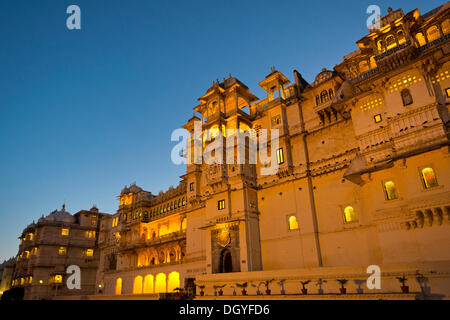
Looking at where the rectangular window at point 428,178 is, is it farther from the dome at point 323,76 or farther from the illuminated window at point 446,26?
the dome at point 323,76

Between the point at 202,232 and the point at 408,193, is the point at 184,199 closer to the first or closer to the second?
the point at 202,232

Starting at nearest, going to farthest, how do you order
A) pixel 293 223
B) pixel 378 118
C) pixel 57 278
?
pixel 378 118 → pixel 293 223 → pixel 57 278

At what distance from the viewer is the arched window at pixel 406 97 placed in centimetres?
2277

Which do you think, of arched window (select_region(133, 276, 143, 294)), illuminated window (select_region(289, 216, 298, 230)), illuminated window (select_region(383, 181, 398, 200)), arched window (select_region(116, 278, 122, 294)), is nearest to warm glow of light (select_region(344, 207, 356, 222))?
illuminated window (select_region(383, 181, 398, 200))

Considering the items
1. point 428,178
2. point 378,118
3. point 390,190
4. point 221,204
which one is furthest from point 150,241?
point 428,178

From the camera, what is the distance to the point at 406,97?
76.1ft

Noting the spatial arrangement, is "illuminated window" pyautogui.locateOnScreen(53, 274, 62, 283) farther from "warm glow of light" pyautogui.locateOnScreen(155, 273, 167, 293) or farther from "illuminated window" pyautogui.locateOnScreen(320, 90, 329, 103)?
"illuminated window" pyautogui.locateOnScreen(320, 90, 329, 103)

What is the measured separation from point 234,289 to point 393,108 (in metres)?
19.4

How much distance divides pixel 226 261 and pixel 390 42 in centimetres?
2581

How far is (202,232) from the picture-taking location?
3894 centimetres

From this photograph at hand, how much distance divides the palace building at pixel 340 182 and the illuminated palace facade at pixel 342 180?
0.30ft

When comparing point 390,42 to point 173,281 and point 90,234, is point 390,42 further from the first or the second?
point 90,234

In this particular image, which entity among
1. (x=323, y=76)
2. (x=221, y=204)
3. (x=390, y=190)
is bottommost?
(x=390, y=190)

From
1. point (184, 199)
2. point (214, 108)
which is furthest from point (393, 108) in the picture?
point (184, 199)
